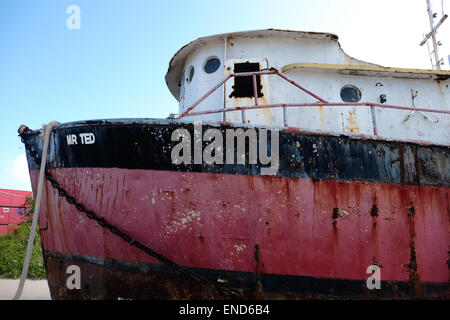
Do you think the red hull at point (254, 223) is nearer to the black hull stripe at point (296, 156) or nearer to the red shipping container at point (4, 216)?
the black hull stripe at point (296, 156)

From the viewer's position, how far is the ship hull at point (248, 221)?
3.07 meters

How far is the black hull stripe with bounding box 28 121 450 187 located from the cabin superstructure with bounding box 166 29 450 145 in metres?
1.53

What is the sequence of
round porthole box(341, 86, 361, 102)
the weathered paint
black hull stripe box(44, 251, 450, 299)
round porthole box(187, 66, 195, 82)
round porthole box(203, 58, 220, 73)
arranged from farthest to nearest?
the weathered paint
round porthole box(187, 66, 195, 82)
round porthole box(203, 58, 220, 73)
round porthole box(341, 86, 361, 102)
black hull stripe box(44, 251, 450, 299)

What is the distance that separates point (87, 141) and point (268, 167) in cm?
210

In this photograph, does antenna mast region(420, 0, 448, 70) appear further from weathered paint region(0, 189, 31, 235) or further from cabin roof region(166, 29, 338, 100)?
weathered paint region(0, 189, 31, 235)

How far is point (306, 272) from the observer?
3.14 m

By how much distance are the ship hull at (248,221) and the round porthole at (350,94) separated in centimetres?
209

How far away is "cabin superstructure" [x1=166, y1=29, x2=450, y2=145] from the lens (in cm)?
506

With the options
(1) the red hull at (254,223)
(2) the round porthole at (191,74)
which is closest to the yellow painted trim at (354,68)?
(2) the round porthole at (191,74)

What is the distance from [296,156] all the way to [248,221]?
917mm

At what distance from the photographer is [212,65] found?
5.56 m

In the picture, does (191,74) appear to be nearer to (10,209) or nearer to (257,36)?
(257,36)

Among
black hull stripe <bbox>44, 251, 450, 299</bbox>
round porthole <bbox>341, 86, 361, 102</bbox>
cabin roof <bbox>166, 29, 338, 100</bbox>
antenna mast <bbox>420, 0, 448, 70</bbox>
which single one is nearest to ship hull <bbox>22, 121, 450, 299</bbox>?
black hull stripe <bbox>44, 251, 450, 299</bbox>

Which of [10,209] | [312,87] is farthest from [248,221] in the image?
[10,209]
